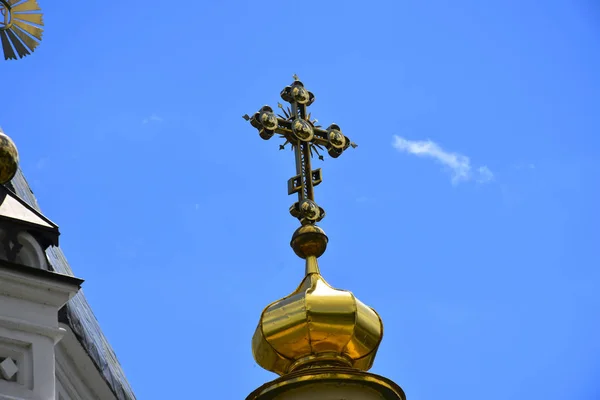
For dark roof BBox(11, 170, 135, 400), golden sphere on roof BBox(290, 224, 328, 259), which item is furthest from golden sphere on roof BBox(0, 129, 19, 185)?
golden sphere on roof BBox(290, 224, 328, 259)

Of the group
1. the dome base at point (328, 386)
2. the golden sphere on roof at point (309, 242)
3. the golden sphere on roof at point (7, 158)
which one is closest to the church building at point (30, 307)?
the golden sphere on roof at point (7, 158)

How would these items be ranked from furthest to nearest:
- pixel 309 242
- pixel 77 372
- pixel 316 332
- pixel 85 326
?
pixel 309 242
pixel 316 332
pixel 85 326
pixel 77 372

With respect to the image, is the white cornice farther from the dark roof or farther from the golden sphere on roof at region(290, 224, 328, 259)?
the golden sphere on roof at region(290, 224, 328, 259)

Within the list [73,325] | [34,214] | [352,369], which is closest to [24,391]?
[34,214]

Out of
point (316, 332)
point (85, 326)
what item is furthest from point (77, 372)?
point (316, 332)

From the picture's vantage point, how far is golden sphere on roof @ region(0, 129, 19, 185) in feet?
34.1

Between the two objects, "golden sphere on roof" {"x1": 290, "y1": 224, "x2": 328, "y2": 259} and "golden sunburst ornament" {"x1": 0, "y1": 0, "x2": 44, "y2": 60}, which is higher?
"golden sphere on roof" {"x1": 290, "y1": 224, "x2": 328, "y2": 259}

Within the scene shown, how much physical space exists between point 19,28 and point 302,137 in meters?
4.17

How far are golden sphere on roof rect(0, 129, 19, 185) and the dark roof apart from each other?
1332mm

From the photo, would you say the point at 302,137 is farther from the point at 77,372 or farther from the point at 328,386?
the point at 77,372

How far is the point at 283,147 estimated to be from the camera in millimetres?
15156

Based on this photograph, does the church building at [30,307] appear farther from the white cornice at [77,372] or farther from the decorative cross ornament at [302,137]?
the decorative cross ornament at [302,137]

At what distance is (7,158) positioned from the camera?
10.4 metres

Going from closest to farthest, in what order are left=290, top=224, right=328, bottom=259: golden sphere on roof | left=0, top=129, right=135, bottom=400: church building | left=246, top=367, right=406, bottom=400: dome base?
left=0, top=129, right=135, bottom=400: church building → left=246, top=367, right=406, bottom=400: dome base → left=290, top=224, right=328, bottom=259: golden sphere on roof
